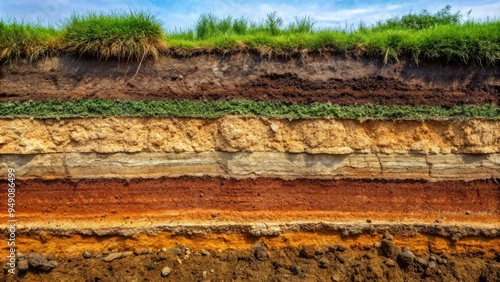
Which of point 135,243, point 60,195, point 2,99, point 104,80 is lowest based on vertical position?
point 135,243

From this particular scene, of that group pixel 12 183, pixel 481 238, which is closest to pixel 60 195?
pixel 12 183

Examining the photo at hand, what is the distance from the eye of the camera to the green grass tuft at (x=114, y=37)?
4.12 metres

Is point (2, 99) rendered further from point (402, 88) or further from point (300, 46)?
point (402, 88)

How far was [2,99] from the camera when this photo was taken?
4109mm

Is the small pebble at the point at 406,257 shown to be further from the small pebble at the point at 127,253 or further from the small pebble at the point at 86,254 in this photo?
the small pebble at the point at 86,254

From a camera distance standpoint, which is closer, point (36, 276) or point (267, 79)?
point (36, 276)

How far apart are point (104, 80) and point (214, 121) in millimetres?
1523

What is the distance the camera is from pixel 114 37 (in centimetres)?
413

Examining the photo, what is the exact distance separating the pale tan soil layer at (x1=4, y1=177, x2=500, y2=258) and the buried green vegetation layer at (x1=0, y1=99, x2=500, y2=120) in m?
0.83

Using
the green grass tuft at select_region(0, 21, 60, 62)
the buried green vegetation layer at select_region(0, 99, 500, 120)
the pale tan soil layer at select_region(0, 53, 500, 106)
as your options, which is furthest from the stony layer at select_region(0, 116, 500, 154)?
the green grass tuft at select_region(0, 21, 60, 62)

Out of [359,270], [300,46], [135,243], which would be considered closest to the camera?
[359,270]

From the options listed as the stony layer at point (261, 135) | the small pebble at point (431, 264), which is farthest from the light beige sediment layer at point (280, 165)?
the small pebble at point (431, 264)

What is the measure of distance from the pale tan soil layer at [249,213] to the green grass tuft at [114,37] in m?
1.64

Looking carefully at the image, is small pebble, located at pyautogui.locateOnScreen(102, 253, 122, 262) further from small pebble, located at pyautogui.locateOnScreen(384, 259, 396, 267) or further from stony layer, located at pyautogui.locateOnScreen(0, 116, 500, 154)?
small pebble, located at pyautogui.locateOnScreen(384, 259, 396, 267)
